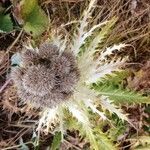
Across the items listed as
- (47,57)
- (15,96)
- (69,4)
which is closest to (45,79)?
(47,57)

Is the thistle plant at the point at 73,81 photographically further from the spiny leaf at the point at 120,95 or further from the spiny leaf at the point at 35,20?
the spiny leaf at the point at 35,20

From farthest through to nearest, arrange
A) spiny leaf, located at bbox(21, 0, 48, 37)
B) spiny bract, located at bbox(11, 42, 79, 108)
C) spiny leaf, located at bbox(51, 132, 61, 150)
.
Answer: spiny leaf, located at bbox(21, 0, 48, 37), spiny leaf, located at bbox(51, 132, 61, 150), spiny bract, located at bbox(11, 42, 79, 108)

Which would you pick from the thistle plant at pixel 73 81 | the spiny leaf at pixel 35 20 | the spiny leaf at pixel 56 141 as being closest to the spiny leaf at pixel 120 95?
the thistle plant at pixel 73 81

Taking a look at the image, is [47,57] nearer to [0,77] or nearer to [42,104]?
[42,104]

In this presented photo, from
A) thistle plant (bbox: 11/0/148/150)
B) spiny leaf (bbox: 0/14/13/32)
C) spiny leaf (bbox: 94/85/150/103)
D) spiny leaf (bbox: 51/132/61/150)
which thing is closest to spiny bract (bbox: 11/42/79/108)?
thistle plant (bbox: 11/0/148/150)

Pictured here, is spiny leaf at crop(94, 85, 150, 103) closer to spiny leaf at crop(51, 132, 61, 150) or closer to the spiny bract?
the spiny bract

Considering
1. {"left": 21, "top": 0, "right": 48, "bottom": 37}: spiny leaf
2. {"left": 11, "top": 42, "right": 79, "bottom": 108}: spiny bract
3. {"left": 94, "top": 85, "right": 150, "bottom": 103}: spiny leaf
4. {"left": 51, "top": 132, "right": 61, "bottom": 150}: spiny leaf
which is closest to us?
{"left": 11, "top": 42, "right": 79, "bottom": 108}: spiny bract

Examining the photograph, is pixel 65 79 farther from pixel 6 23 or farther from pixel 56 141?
pixel 6 23

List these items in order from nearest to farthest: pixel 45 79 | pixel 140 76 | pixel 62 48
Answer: pixel 45 79 → pixel 62 48 → pixel 140 76
